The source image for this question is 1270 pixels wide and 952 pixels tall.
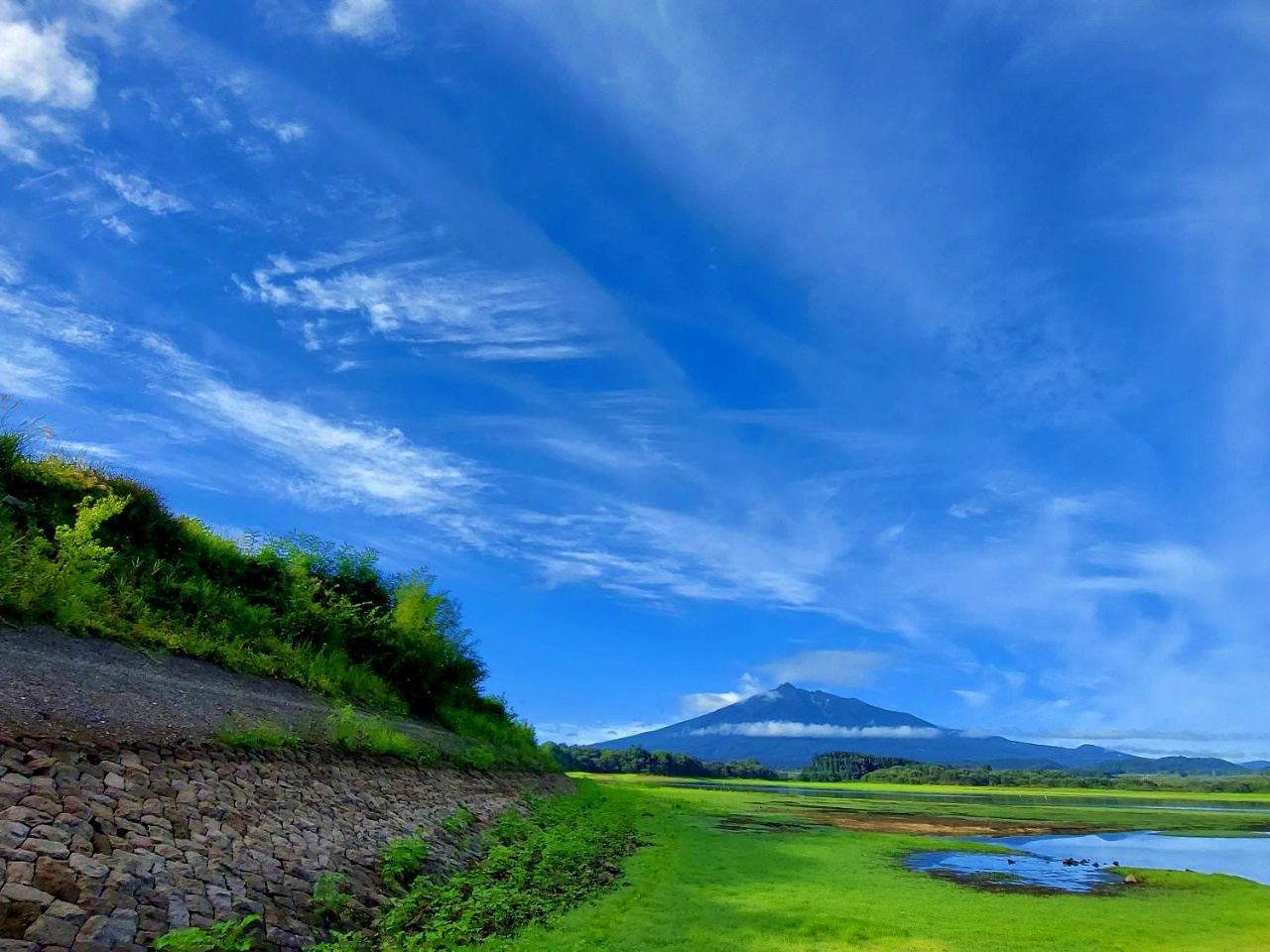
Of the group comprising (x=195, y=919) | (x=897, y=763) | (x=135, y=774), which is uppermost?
(x=135, y=774)

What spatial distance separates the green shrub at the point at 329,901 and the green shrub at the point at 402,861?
4.54 feet

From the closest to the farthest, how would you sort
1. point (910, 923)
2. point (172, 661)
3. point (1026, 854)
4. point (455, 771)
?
point (910, 923) < point (172, 661) < point (455, 771) < point (1026, 854)

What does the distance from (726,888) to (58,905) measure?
12704 millimetres

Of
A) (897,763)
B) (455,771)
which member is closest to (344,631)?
(455,771)

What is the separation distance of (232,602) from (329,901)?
54.2 ft

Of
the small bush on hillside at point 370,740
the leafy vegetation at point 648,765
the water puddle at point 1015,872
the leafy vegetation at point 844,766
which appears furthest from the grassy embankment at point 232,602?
the leafy vegetation at point 844,766

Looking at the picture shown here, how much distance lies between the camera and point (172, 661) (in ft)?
57.6

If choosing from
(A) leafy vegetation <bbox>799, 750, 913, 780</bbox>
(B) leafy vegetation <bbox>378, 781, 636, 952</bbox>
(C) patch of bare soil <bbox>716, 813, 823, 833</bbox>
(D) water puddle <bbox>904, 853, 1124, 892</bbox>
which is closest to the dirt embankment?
(B) leafy vegetation <bbox>378, 781, 636, 952</bbox>

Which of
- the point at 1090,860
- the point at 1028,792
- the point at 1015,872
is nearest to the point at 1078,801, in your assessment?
the point at 1028,792

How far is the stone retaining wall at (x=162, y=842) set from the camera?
266 inches

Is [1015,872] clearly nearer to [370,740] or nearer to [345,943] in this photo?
[370,740]

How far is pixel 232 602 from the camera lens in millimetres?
23328

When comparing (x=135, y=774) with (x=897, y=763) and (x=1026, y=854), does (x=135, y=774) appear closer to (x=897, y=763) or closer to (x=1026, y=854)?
(x=1026, y=854)

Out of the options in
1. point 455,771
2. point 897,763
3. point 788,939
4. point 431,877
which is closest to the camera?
point 788,939
